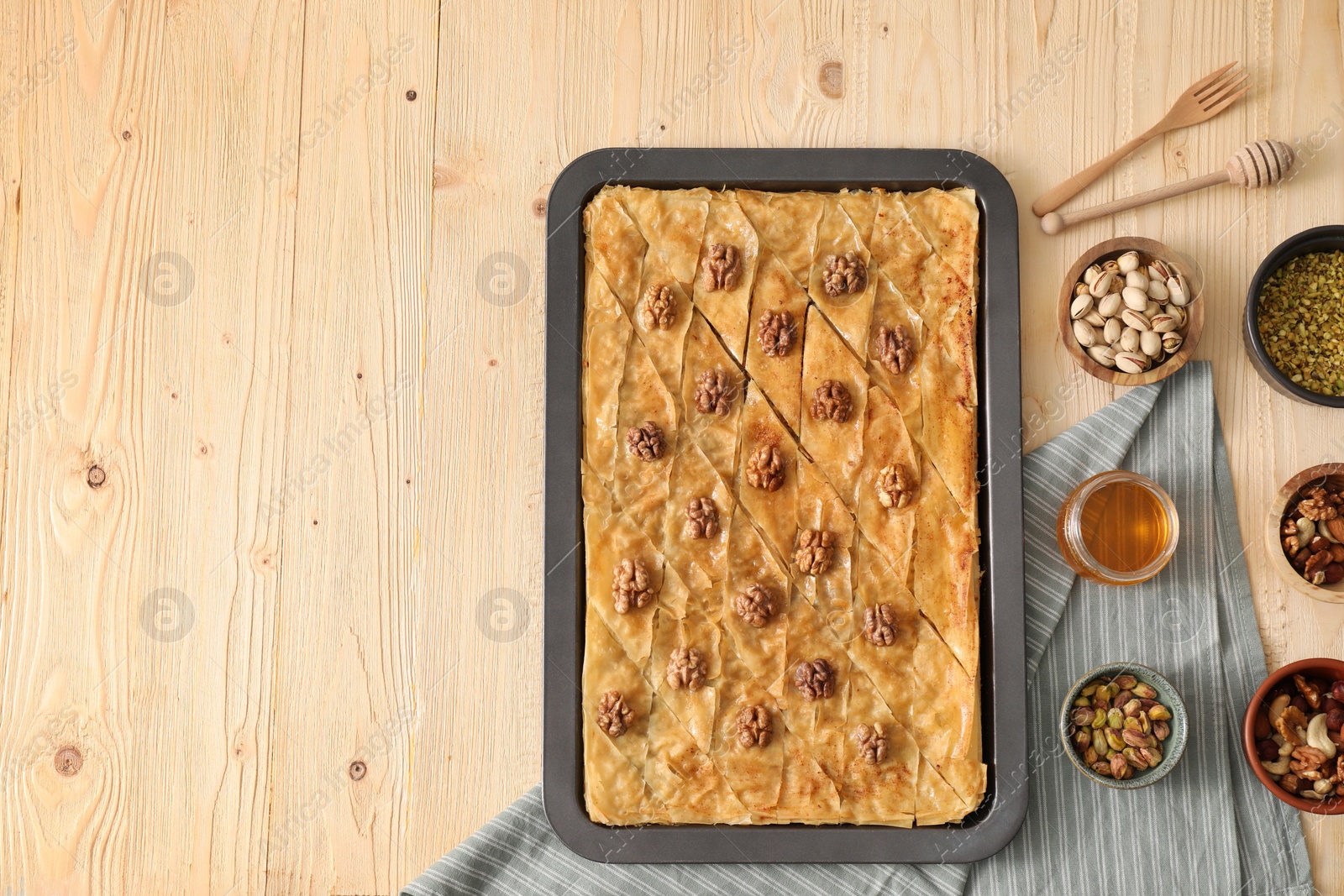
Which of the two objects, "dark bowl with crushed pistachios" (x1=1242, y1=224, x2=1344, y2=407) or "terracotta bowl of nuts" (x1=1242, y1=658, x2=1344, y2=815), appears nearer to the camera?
"terracotta bowl of nuts" (x1=1242, y1=658, x2=1344, y2=815)

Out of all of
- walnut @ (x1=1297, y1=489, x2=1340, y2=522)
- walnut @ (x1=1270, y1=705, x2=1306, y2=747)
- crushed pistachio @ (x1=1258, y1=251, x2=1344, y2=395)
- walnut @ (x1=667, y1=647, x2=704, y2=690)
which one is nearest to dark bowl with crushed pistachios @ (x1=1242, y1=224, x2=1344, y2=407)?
crushed pistachio @ (x1=1258, y1=251, x2=1344, y2=395)

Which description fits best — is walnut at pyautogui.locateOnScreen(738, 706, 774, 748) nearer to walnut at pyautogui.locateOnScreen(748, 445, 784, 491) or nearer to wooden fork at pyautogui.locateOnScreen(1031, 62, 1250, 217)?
walnut at pyautogui.locateOnScreen(748, 445, 784, 491)

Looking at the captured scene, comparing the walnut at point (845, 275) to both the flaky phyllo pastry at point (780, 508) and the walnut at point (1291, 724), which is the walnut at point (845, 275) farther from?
the walnut at point (1291, 724)

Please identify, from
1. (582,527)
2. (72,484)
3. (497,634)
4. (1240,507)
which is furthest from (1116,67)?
(72,484)

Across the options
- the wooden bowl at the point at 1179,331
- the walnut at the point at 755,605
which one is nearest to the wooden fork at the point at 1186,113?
the wooden bowl at the point at 1179,331

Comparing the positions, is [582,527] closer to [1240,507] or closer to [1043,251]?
[1043,251]
